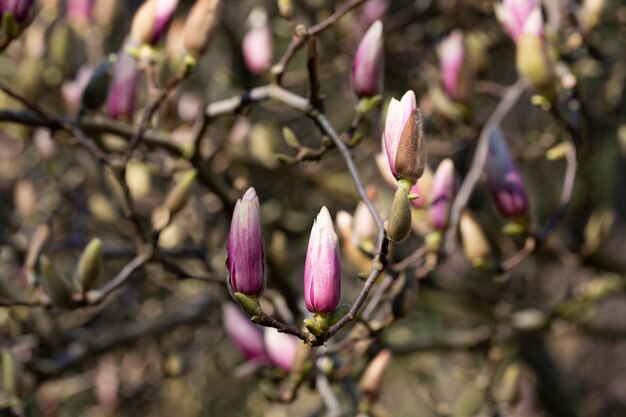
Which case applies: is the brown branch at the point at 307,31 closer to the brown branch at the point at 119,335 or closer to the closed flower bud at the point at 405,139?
the closed flower bud at the point at 405,139

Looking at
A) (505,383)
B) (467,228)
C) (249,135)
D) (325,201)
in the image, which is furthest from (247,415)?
(467,228)

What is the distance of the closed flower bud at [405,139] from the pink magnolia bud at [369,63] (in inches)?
9.8

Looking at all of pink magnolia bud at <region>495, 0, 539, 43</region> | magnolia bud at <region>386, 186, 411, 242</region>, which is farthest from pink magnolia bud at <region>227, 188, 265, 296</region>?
pink magnolia bud at <region>495, 0, 539, 43</region>

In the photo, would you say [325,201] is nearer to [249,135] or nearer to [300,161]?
[249,135]

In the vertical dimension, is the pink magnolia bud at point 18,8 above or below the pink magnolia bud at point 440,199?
above

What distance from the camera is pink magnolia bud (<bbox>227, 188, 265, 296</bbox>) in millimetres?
719

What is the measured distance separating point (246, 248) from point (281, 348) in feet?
1.30

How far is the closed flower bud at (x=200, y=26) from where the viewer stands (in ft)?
3.38

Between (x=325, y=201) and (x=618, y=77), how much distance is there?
2.64 feet

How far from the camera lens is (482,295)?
2.00m

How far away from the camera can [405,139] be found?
0.74m

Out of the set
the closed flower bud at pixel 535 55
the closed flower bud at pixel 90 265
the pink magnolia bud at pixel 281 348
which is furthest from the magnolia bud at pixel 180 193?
the closed flower bud at pixel 535 55

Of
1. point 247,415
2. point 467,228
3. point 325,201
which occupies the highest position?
point 467,228

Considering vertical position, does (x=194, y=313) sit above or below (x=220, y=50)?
below
